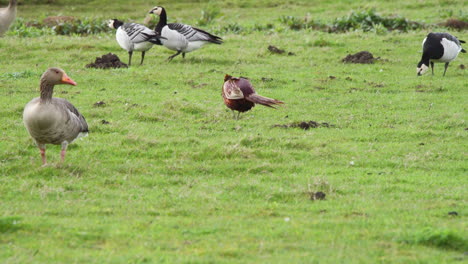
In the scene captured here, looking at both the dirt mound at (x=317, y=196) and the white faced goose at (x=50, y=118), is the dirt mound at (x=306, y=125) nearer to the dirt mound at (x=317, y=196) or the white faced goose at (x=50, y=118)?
the dirt mound at (x=317, y=196)

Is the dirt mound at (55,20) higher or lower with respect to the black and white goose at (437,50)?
lower

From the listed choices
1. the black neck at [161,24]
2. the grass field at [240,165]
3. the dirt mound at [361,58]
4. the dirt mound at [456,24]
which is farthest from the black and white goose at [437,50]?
the dirt mound at [456,24]

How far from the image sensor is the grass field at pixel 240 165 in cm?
745

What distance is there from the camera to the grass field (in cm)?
745

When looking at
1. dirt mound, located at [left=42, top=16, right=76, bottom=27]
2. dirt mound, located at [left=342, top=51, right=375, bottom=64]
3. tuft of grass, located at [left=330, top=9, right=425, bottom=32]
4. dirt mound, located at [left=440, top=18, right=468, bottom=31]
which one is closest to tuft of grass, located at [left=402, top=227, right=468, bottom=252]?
dirt mound, located at [left=342, top=51, right=375, bottom=64]

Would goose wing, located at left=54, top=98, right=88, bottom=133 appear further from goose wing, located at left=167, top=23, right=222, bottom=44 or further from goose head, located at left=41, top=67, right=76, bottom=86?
goose wing, located at left=167, top=23, right=222, bottom=44

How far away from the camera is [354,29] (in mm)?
27328

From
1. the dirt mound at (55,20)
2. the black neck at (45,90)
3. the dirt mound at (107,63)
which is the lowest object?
the dirt mound at (55,20)

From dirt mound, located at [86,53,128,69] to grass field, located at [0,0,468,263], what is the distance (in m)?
0.48

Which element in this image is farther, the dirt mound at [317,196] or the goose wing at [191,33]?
the goose wing at [191,33]

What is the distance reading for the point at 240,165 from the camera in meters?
11.0

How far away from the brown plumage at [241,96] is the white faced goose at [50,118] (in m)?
4.06

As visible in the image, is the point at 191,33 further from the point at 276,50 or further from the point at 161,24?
the point at 276,50

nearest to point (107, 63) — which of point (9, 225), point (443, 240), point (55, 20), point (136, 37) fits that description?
point (136, 37)
